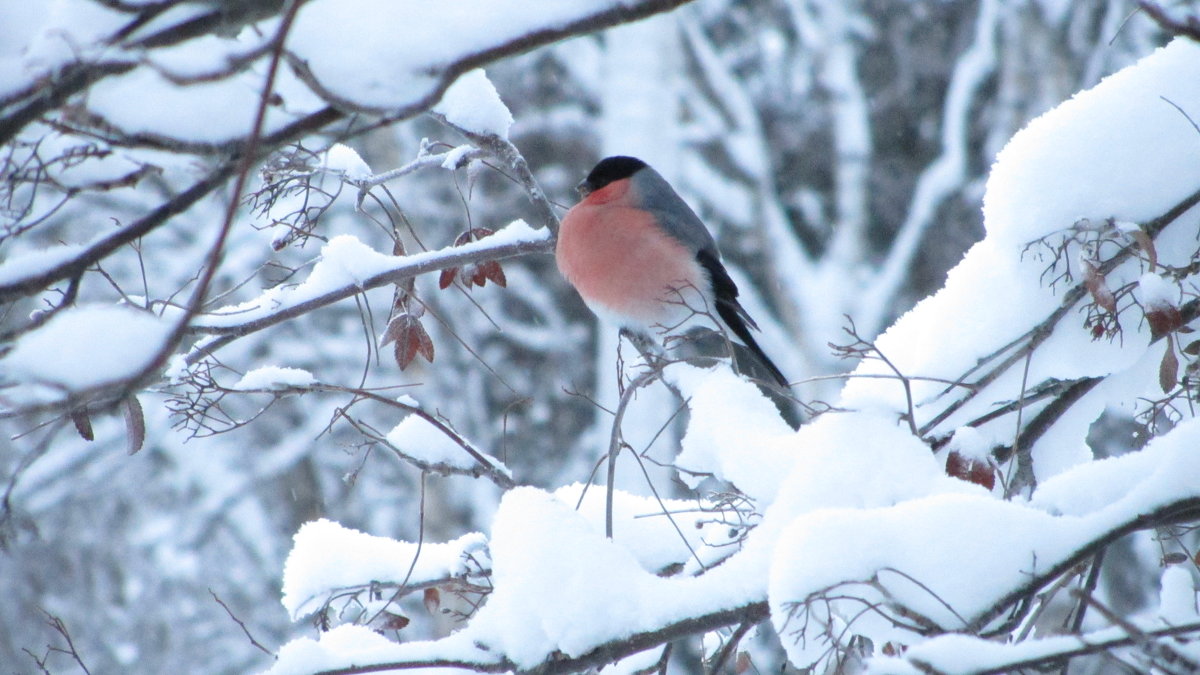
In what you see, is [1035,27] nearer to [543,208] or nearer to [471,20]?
[543,208]

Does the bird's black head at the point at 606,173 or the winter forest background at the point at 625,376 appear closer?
the winter forest background at the point at 625,376

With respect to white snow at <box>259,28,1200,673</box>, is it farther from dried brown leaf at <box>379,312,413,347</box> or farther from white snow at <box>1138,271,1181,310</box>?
dried brown leaf at <box>379,312,413,347</box>

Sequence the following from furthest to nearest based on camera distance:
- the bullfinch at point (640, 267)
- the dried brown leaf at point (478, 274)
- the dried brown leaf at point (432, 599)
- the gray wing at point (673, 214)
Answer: the gray wing at point (673, 214) < the bullfinch at point (640, 267) < the dried brown leaf at point (478, 274) < the dried brown leaf at point (432, 599)

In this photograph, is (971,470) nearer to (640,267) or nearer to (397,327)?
(397,327)

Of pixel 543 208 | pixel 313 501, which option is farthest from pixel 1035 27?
pixel 543 208

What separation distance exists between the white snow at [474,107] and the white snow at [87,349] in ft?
2.79

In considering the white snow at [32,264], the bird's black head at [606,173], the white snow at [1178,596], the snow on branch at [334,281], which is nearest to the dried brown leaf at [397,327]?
the snow on branch at [334,281]

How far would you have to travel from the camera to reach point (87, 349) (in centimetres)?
80

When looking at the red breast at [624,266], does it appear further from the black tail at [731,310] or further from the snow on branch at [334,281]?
the snow on branch at [334,281]

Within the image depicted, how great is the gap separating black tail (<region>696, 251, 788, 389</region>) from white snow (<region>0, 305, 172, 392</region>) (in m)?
1.55

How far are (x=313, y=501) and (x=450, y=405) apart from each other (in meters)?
1.18

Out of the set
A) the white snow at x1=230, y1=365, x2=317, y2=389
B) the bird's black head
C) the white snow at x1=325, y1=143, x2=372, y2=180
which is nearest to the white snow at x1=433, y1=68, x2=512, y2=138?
the white snow at x1=325, y1=143, x2=372, y2=180

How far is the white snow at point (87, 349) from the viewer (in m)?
0.79

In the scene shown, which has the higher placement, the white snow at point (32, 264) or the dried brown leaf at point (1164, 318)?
the dried brown leaf at point (1164, 318)
